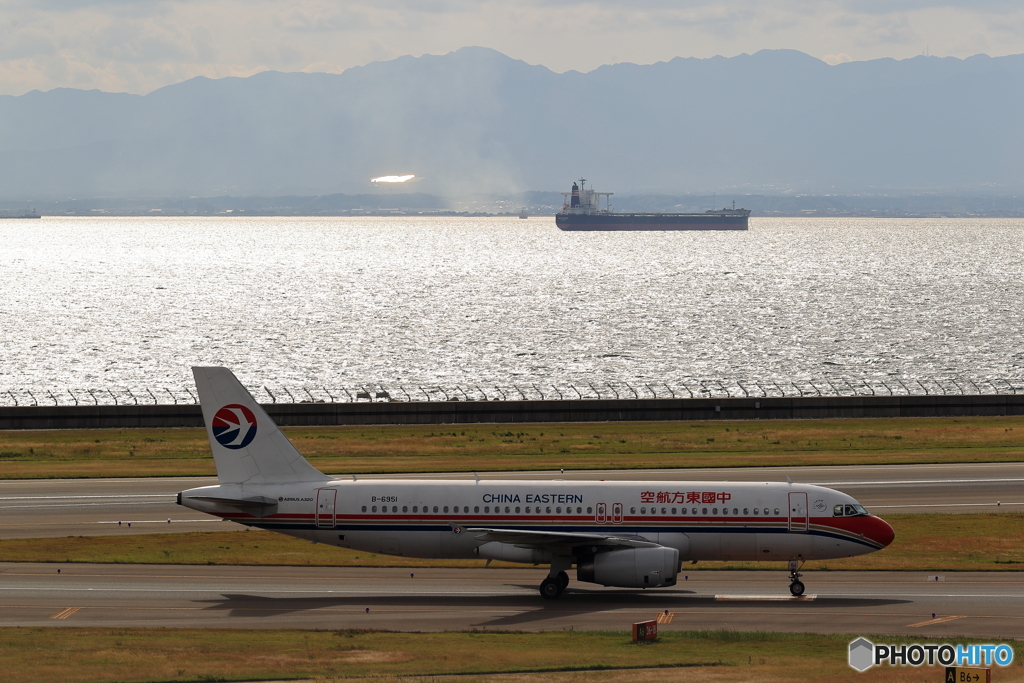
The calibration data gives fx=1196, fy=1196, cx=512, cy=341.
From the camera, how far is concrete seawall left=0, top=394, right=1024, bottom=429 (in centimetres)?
8962

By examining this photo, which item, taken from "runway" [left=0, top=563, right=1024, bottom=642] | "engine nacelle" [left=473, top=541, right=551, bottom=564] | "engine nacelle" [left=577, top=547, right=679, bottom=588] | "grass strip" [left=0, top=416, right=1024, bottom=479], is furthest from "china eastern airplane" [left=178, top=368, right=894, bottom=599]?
"grass strip" [left=0, top=416, right=1024, bottom=479]

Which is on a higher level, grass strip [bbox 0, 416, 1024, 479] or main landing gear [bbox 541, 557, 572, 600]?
grass strip [bbox 0, 416, 1024, 479]

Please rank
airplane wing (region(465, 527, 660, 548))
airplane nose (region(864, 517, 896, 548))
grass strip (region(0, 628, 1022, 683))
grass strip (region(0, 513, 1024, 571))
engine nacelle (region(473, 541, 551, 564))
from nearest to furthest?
grass strip (region(0, 628, 1022, 683)) < airplane wing (region(465, 527, 660, 548)) < engine nacelle (region(473, 541, 551, 564)) < airplane nose (region(864, 517, 896, 548)) < grass strip (region(0, 513, 1024, 571))

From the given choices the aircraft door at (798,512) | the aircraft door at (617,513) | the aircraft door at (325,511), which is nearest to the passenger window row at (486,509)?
the aircraft door at (617,513)

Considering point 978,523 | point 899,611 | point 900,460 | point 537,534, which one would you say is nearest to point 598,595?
point 537,534

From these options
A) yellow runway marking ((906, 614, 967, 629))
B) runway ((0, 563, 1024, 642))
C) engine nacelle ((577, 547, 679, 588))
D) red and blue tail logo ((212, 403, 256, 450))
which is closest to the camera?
yellow runway marking ((906, 614, 967, 629))

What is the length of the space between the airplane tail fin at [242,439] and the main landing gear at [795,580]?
18.2m

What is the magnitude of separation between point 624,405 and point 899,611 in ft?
172

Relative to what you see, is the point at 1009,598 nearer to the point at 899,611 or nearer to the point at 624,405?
the point at 899,611

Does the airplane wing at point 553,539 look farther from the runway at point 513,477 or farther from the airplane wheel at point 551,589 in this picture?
the runway at point 513,477

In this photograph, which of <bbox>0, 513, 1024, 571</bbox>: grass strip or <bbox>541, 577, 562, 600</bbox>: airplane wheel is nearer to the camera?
<bbox>541, 577, 562, 600</bbox>: airplane wheel

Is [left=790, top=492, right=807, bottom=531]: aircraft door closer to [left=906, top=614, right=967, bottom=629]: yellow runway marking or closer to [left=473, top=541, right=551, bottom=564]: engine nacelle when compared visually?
[left=906, top=614, right=967, bottom=629]: yellow runway marking

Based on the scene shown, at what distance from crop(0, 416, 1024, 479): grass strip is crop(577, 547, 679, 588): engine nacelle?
3003 cm

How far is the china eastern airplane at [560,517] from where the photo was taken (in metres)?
44.6
